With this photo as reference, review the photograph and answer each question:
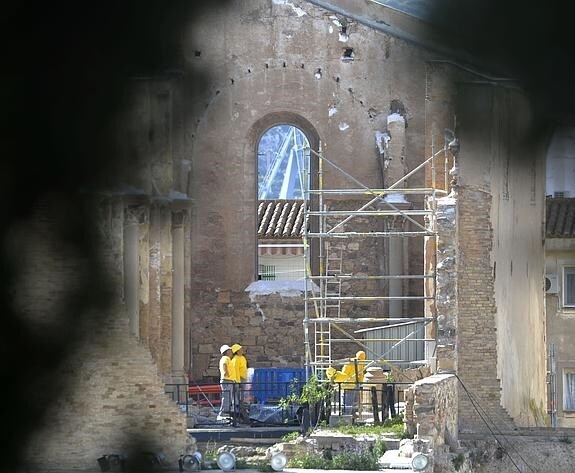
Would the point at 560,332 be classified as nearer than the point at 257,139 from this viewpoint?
No

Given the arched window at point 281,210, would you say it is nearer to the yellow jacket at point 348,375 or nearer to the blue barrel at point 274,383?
the yellow jacket at point 348,375

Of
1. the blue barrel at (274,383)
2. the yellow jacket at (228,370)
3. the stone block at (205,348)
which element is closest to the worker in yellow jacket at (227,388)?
the yellow jacket at (228,370)

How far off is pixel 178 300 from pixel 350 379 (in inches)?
275

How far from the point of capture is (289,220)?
3719cm

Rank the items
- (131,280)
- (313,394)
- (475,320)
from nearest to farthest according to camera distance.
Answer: (131,280) → (475,320) → (313,394)

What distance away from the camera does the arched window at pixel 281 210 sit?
83.1 feet

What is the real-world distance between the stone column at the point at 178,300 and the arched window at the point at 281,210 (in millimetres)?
1615

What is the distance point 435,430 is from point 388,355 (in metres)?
5.37

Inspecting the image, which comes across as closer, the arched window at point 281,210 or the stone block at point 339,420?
the stone block at point 339,420

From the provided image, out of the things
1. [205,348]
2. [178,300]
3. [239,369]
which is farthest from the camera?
[205,348]

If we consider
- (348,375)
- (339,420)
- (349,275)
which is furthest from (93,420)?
(349,275)

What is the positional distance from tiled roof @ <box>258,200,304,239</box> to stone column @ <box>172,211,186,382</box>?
938 cm

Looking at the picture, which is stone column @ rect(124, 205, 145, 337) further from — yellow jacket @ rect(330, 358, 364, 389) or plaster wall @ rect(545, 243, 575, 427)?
plaster wall @ rect(545, 243, 575, 427)

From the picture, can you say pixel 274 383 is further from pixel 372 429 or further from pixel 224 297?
pixel 224 297
